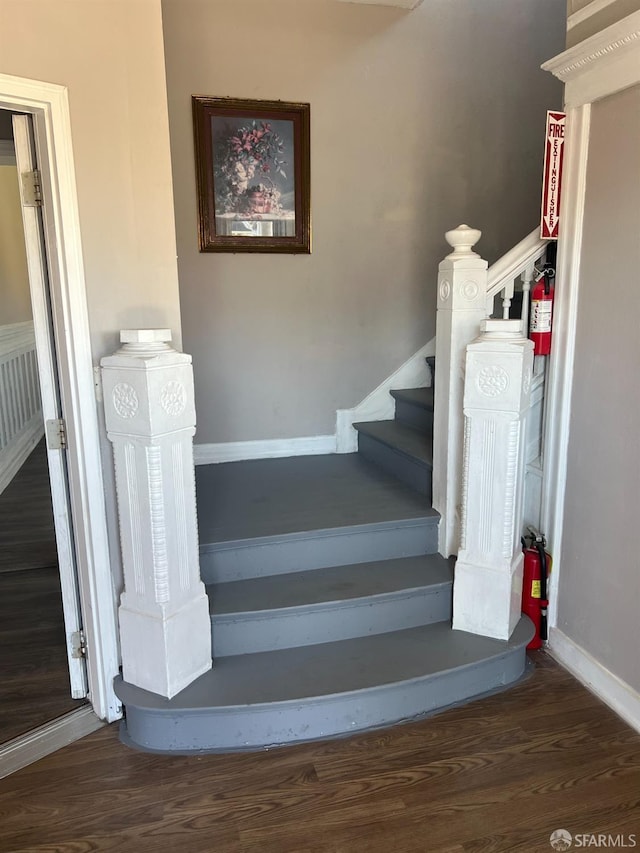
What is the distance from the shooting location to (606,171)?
2.18 metres

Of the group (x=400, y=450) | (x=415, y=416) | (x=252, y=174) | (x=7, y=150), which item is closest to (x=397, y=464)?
(x=400, y=450)

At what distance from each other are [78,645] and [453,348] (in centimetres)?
183

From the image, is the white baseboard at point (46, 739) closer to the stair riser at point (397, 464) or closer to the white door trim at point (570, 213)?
the stair riser at point (397, 464)

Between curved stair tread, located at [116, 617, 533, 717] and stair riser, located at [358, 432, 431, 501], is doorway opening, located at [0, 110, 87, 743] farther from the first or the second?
stair riser, located at [358, 432, 431, 501]

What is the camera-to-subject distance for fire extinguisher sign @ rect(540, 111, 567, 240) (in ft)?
7.66

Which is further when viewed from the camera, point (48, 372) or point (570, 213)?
point (570, 213)

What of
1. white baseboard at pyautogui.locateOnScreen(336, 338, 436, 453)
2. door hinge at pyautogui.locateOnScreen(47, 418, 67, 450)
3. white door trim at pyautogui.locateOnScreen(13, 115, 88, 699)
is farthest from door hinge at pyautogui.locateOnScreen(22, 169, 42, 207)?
white baseboard at pyautogui.locateOnScreen(336, 338, 436, 453)

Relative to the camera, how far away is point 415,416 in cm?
348

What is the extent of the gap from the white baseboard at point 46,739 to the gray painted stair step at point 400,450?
168 centimetres

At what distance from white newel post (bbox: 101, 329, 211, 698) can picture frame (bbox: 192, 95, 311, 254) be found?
152 centimetres

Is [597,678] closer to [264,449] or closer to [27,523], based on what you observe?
[264,449]

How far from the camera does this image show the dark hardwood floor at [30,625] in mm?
2270

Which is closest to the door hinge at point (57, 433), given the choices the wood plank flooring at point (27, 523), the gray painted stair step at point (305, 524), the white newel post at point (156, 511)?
the white newel post at point (156, 511)

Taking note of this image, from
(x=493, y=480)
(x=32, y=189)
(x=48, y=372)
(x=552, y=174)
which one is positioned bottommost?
(x=493, y=480)
